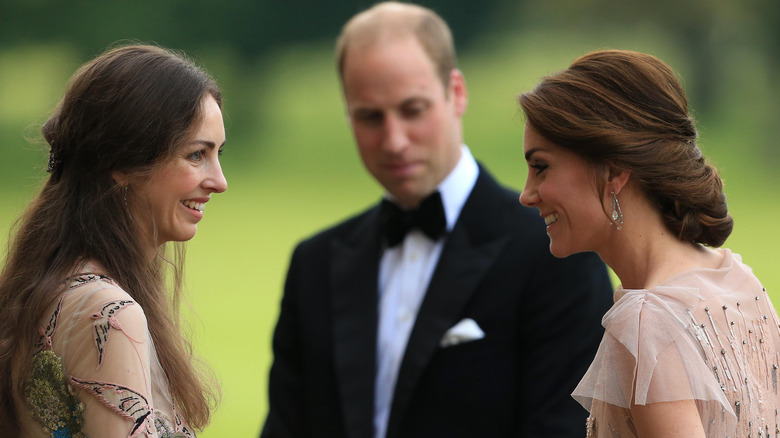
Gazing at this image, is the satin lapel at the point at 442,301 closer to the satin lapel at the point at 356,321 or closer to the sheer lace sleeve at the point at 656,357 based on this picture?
the satin lapel at the point at 356,321

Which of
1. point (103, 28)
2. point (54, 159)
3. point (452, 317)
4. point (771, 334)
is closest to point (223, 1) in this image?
point (103, 28)

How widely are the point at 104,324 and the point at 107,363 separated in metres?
0.07

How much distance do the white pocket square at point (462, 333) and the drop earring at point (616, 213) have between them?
1.00m

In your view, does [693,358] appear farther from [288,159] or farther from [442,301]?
[288,159]

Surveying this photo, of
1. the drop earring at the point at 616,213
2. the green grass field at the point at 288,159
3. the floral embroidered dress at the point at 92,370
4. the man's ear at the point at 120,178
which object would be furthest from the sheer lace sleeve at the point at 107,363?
the green grass field at the point at 288,159

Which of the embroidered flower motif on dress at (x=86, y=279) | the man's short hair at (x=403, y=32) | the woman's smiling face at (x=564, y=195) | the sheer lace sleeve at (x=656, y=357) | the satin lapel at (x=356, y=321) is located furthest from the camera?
the man's short hair at (x=403, y=32)

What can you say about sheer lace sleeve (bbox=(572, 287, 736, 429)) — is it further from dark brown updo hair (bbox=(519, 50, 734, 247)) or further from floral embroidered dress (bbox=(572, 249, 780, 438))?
dark brown updo hair (bbox=(519, 50, 734, 247))

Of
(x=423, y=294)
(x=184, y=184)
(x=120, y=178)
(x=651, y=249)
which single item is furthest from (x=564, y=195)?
(x=423, y=294)

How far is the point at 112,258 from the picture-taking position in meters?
1.72

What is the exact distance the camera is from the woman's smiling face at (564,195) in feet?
5.70

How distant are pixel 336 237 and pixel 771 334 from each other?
1654 mm

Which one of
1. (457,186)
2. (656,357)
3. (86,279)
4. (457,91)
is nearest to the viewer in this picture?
(656,357)

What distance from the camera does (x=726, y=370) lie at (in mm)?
1570

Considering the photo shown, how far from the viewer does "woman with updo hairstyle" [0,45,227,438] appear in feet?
5.09
